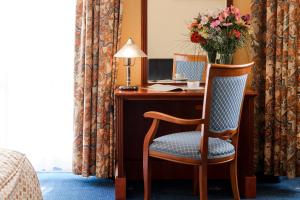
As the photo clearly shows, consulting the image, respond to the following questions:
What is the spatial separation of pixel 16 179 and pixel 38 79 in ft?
8.02

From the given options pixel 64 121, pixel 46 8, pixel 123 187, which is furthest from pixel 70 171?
pixel 46 8

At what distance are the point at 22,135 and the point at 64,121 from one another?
367mm

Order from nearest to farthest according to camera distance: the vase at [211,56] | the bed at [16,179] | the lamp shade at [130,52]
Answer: the bed at [16,179] → the lamp shade at [130,52] → the vase at [211,56]

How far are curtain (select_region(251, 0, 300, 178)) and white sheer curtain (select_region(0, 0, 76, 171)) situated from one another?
59.0 inches

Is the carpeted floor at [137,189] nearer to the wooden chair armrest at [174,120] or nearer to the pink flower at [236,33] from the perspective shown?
the wooden chair armrest at [174,120]

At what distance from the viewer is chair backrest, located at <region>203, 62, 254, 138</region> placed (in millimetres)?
2805

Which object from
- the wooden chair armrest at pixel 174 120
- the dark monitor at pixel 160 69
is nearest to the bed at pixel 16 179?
the wooden chair armrest at pixel 174 120

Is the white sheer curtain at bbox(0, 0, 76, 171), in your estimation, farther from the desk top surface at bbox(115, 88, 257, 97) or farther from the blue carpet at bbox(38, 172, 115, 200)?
the desk top surface at bbox(115, 88, 257, 97)

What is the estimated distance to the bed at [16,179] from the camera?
142cm

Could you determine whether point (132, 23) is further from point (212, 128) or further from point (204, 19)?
point (212, 128)

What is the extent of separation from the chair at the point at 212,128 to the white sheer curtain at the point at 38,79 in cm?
113

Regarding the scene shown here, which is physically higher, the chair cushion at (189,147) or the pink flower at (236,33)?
the pink flower at (236,33)

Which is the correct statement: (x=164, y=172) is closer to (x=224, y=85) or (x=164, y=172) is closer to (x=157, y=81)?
(x=157, y=81)

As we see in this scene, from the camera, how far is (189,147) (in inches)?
115
